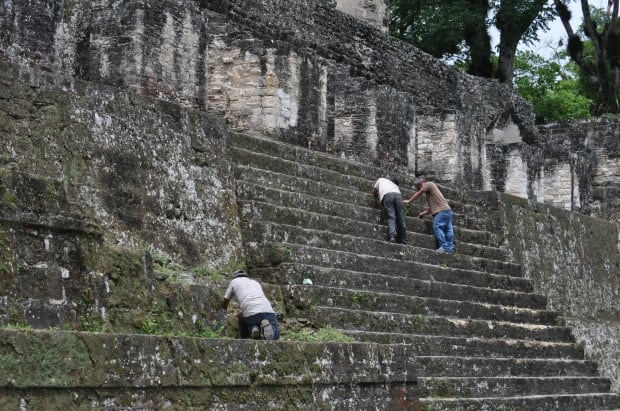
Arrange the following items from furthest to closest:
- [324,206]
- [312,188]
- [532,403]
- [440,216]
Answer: [440,216] → [312,188] → [324,206] → [532,403]

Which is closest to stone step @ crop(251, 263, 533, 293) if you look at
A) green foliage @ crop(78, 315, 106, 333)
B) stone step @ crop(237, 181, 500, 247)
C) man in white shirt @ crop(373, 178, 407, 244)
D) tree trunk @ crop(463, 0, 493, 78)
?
man in white shirt @ crop(373, 178, 407, 244)

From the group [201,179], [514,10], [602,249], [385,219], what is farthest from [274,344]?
[514,10]

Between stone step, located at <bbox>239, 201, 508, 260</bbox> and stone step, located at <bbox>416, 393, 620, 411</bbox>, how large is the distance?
209 cm

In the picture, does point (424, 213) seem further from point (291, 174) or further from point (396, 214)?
point (291, 174)

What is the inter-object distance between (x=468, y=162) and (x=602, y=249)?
2.28 m

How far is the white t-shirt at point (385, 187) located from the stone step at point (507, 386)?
2.30 meters

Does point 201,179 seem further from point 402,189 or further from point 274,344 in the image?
point 402,189

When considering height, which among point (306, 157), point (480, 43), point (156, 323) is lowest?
point (156, 323)

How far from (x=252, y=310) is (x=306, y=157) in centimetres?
383

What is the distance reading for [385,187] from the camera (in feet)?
41.7

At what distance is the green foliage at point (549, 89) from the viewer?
33.4 m

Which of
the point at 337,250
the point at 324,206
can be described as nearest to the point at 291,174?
the point at 324,206

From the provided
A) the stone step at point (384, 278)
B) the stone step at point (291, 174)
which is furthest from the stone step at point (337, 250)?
the stone step at point (291, 174)

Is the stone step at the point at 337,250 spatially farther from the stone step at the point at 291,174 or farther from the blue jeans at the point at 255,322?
the blue jeans at the point at 255,322
